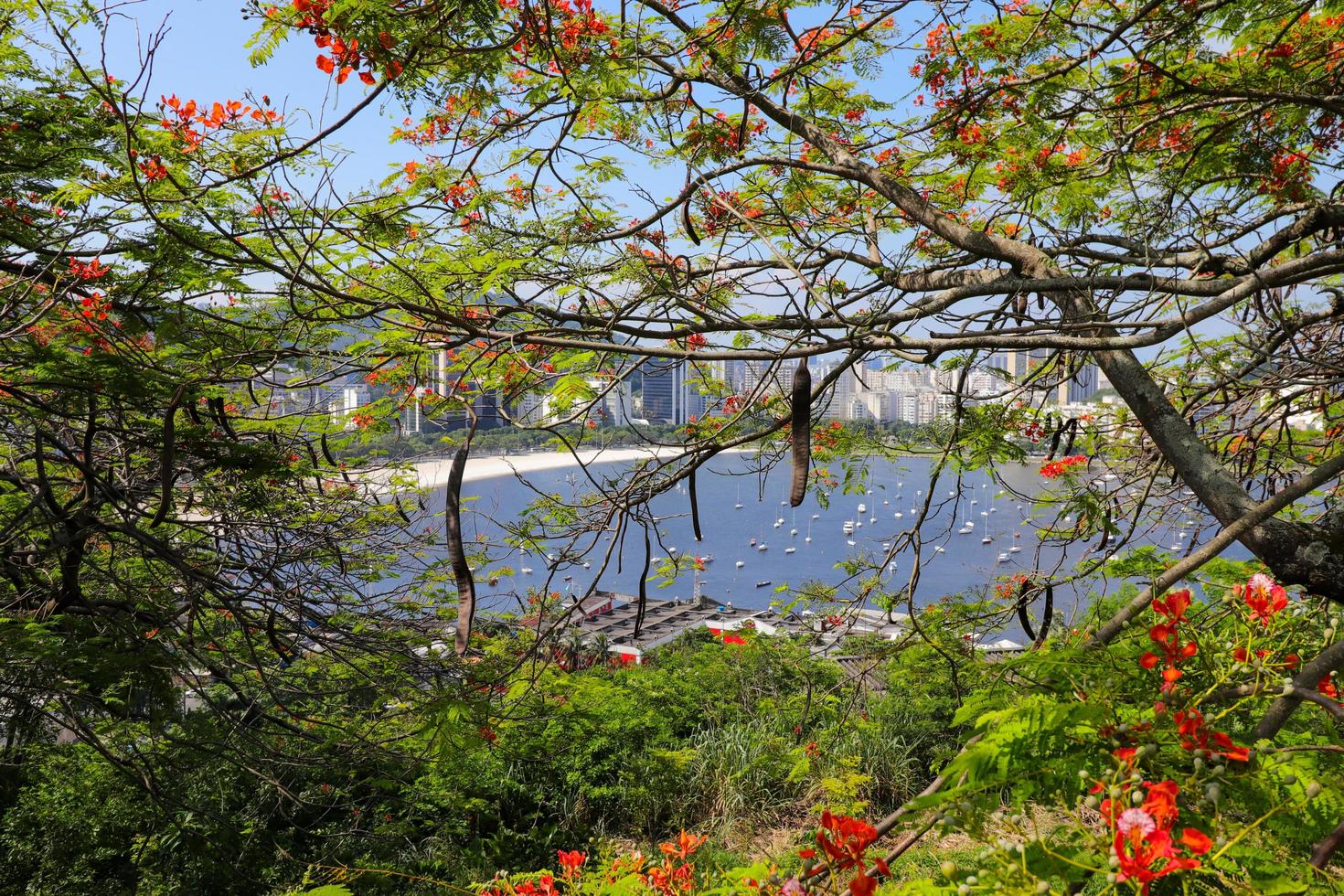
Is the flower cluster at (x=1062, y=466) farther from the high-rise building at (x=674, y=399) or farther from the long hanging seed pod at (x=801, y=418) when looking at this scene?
the long hanging seed pod at (x=801, y=418)

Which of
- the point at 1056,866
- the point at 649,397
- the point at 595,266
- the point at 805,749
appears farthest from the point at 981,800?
the point at 805,749

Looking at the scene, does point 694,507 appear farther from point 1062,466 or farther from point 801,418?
point 1062,466

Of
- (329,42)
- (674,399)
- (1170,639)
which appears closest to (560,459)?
(674,399)

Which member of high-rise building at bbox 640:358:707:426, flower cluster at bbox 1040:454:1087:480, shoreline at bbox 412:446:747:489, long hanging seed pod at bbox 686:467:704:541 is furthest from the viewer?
flower cluster at bbox 1040:454:1087:480

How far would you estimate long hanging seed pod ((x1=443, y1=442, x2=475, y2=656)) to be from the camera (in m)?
1.97

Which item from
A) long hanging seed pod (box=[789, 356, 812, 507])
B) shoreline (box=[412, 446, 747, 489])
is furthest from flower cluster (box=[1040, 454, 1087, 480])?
long hanging seed pod (box=[789, 356, 812, 507])

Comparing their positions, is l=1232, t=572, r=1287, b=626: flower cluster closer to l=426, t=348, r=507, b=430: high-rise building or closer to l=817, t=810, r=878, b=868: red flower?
l=817, t=810, r=878, b=868: red flower

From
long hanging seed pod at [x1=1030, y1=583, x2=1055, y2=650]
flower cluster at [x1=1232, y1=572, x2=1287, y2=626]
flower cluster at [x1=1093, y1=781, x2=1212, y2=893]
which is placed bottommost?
long hanging seed pod at [x1=1030, y1=583, x2=1055, y2=650]

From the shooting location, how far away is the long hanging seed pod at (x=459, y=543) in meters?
1.97

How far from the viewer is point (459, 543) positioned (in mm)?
2027

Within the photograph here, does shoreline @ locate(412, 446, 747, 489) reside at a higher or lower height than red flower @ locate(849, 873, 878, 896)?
higher

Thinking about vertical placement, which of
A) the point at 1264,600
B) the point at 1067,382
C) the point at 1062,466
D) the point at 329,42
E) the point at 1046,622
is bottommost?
the point at 1046,622

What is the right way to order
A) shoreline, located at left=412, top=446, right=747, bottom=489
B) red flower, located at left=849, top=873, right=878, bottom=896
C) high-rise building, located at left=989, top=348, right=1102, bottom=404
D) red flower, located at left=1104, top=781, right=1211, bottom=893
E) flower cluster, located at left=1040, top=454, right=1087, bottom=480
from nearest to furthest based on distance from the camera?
1. red flower, located at left=1104, top=781, right=1211, bottom=893
2. red flower, located at left=849, top=873, right=878, bottom=896
3. shoreline, located at left=412, top=446, right=747, bottom=489
4. high-rise building, located at left=989, top=348, right=1102, bottom=404
5. flower cluster, located at left=1040, top=454, right=1087, bottom=480

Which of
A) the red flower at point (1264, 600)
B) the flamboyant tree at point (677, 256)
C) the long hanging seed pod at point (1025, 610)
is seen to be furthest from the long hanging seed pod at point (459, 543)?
the long hanging seed pod at point (1025, 610)
